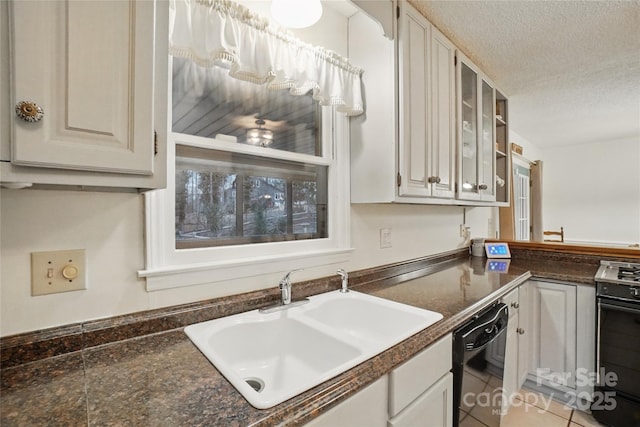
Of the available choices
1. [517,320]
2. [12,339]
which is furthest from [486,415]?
[12,339]

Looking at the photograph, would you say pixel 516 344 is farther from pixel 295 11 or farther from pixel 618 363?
pixel 295 11

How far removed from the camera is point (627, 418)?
1635mm

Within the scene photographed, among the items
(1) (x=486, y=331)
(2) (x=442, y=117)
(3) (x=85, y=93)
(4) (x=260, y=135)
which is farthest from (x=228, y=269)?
(2) (x=442, y=117)

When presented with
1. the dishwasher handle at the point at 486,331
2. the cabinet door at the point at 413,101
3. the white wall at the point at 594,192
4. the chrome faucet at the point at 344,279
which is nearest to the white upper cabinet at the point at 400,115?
the cabinet door at the point at 413,101

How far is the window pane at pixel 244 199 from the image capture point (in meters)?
1.11

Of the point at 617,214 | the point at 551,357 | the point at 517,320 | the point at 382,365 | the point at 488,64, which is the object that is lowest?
the point at 551,357

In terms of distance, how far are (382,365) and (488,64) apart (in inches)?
90.1

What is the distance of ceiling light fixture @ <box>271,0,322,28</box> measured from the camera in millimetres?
1175

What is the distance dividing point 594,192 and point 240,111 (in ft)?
18.7

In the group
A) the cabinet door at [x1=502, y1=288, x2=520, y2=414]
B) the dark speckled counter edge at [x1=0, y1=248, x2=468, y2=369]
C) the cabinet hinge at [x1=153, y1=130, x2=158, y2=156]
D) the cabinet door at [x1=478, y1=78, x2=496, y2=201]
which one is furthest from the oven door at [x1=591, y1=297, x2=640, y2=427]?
the cabinet hinge at [x1=153, y1=130, x2=158, y2=156]

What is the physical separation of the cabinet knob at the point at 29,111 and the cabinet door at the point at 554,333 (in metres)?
2.55

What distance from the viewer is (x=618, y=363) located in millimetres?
1681

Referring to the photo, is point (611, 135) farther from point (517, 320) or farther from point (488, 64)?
point (517, 320)

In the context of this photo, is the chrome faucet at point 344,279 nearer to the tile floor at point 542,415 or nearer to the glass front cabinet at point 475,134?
the glass front cabinet at point 475,134
